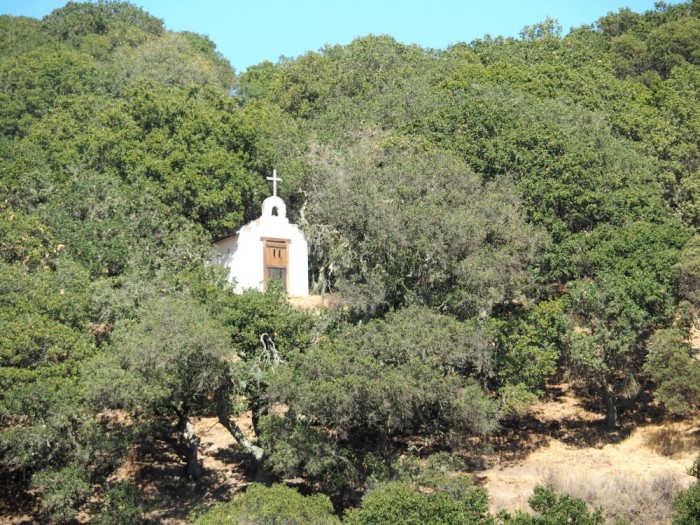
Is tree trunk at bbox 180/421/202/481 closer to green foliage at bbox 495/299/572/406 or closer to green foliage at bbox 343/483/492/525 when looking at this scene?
green foliage at bbox 343/483/492/525

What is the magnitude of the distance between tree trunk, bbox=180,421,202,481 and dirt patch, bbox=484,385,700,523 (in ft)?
23.5

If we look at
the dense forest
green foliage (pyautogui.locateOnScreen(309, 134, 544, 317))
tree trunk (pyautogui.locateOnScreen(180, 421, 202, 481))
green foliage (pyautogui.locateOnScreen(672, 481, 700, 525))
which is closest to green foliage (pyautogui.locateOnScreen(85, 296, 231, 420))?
the dense forest

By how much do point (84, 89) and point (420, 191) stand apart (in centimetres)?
3149

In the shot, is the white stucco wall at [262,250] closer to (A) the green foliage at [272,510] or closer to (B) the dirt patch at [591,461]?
(B) the dirt patch at [591,461]

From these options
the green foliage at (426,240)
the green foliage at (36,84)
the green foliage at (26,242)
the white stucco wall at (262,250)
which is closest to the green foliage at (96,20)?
the green foliage at (36,84)

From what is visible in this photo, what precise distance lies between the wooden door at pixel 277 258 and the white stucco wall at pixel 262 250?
0.38 feet

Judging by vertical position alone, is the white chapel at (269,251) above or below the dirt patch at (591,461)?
above

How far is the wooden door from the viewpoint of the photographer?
35031mm

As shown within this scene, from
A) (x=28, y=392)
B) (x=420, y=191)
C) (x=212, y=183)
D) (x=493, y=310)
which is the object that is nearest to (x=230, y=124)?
(x=212, y=183)

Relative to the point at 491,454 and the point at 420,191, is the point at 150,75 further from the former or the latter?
the point at 491,454

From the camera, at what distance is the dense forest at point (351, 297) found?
2334 centimetres

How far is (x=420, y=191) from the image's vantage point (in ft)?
92.8

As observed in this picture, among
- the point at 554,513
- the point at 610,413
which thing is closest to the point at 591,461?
the point at 610,413

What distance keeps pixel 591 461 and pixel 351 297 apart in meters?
7.56
